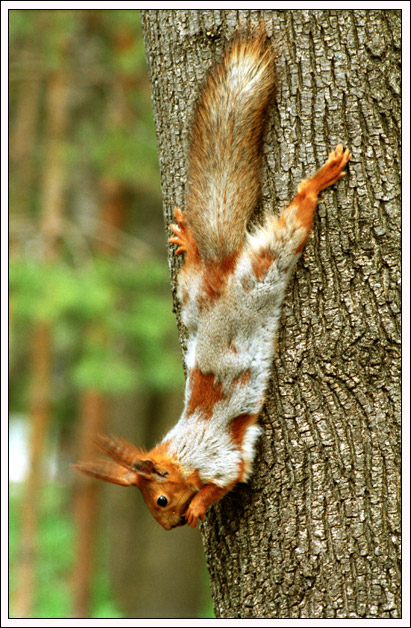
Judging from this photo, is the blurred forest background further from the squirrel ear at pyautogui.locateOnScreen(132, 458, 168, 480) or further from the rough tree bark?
the rough tree bark

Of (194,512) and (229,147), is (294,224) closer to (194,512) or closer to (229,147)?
(229,147)

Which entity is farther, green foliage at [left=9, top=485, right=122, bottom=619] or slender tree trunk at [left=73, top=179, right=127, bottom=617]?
green foliage at [left=9, top=485, right=122, bottom=619]

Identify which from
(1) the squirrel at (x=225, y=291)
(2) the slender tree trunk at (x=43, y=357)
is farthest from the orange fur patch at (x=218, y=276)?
(2) the slender tree trunk at (x=43, y=357)

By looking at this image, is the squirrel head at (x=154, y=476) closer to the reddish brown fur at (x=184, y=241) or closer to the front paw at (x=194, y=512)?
the front paw at (x=194, y=512)

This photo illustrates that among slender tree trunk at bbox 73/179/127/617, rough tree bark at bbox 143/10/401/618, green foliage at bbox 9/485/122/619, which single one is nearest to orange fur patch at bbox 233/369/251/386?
rough tree bark at bbox 143/10/401/618

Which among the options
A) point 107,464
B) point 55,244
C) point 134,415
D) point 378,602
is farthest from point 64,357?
point 378,602

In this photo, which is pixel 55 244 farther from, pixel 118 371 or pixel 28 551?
pixel 28 551
